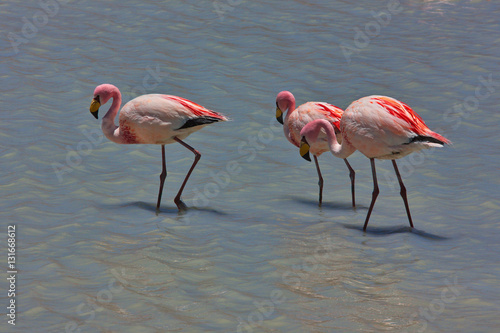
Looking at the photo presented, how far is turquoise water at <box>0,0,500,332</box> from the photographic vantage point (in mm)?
5676

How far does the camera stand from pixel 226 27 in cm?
1445

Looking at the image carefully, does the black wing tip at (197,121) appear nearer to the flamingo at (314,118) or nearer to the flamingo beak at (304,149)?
the flamingo beak at (304,149)

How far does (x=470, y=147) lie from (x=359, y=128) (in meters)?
3.10

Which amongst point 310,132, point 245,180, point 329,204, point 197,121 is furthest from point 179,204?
point 329,204

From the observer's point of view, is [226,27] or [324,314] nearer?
[324,314]

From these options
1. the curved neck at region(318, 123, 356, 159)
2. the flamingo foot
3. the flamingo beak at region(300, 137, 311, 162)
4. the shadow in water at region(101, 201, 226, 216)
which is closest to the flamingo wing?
the curved neck at region(318, 123, 356, 159)

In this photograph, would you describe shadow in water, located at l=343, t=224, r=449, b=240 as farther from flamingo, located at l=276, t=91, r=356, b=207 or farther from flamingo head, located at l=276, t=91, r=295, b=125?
flamingo head, located at l=276, t=91, r=295, b=125

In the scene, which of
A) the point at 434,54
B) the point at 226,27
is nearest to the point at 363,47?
the point at 434,54

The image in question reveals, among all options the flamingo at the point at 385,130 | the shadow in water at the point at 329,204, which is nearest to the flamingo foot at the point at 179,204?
the shadow in water at the point at 329,204

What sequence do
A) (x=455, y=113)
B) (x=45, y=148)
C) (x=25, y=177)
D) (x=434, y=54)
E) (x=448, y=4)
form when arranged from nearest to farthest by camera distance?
(x=25, y=177) → (x=45, y=148) → (x=455, y=113) → (x=434, y=54) → (x=448, y=4)

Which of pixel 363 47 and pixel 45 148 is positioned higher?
pixel 363 47

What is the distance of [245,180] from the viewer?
8.98m

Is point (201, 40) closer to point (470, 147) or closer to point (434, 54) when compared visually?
point (434, 54)

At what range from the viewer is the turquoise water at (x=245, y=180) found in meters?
5.68
